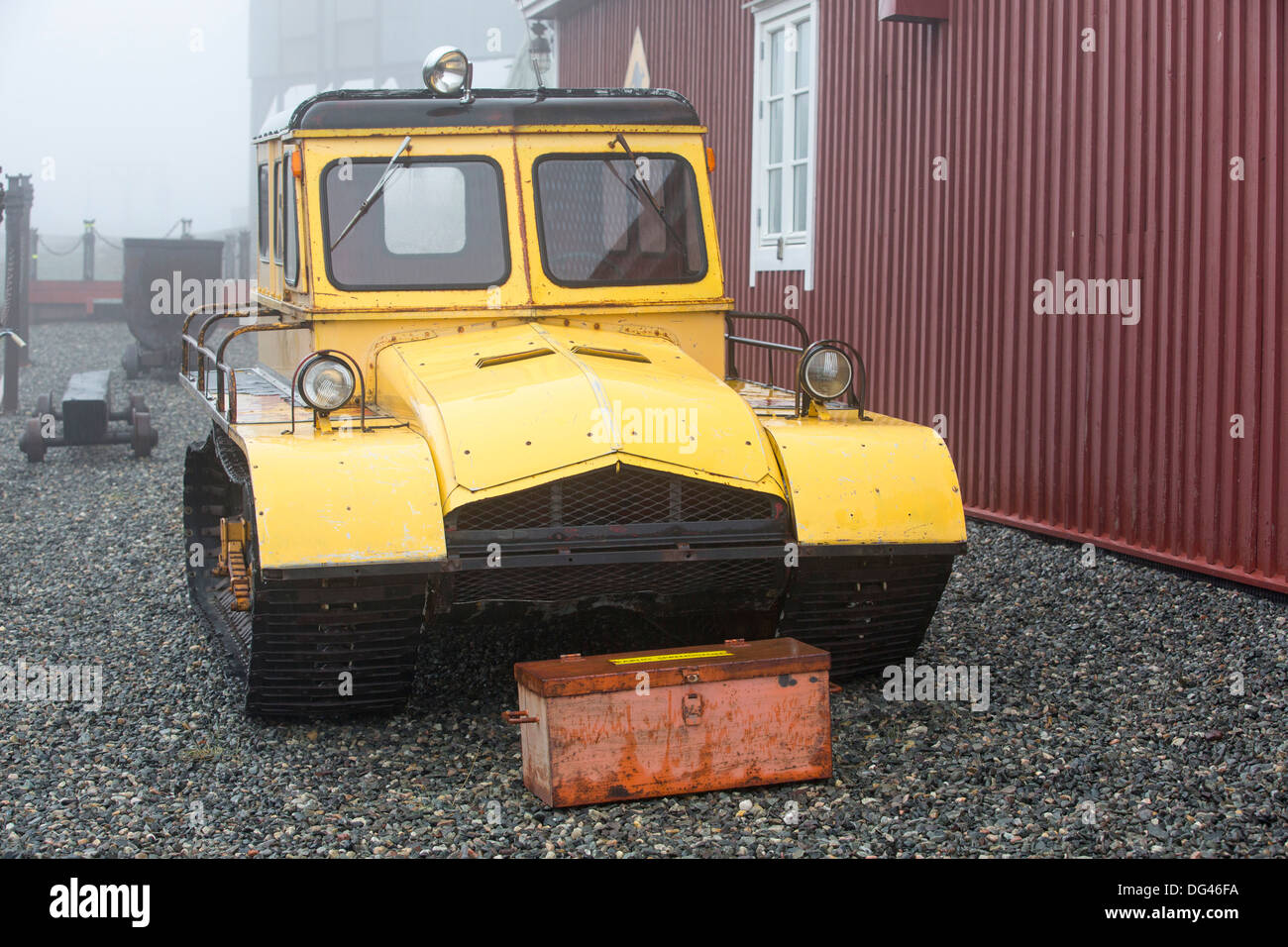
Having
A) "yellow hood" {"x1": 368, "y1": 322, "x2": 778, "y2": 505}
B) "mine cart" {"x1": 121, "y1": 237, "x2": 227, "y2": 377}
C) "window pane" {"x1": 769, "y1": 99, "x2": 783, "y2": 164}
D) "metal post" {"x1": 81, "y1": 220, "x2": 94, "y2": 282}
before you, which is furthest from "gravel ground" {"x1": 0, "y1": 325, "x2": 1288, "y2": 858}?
"metal post" {"x1": 81, "y1": 220, "x2": 94, "y2": 282}

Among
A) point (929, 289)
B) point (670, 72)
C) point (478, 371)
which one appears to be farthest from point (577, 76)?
point (478, 371)

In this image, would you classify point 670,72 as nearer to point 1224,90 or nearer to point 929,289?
point 929,289

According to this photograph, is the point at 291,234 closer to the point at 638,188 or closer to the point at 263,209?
the point at 263,209

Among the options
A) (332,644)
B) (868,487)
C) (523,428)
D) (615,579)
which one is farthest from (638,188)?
(332,644)

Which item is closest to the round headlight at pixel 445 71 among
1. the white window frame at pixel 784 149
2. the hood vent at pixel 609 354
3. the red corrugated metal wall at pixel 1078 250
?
the hood vent at pixel 609 354

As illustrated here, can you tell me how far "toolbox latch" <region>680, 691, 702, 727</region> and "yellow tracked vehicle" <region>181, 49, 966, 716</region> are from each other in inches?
24.8

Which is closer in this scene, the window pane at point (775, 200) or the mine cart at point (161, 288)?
the window pane at point (775, 200)

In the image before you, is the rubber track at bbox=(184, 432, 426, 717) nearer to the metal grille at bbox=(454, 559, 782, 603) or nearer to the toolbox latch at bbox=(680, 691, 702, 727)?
the metal grille at bbox=(454, 559, 782, 603)

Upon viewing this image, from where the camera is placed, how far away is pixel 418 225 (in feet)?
20.3

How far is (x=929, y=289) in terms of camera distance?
9.73 m

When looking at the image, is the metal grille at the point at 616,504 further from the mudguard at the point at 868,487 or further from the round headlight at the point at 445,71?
the round headlight at the point at 445,71

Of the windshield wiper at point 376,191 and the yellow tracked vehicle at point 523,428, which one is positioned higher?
the windshield wiper at point 376,191

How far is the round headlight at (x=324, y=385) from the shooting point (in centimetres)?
527

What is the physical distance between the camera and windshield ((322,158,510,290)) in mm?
6113
